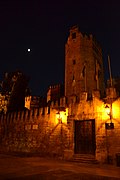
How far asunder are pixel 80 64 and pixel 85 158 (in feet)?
48.8

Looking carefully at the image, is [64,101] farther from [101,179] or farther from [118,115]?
[101,179]

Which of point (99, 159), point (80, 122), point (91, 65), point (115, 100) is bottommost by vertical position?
point (99, 159)

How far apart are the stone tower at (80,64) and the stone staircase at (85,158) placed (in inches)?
470

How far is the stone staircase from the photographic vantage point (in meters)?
9.21

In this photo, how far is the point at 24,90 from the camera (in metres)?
28.8

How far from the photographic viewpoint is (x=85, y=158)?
31.6ft

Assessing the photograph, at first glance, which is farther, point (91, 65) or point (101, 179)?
point (91, 65)

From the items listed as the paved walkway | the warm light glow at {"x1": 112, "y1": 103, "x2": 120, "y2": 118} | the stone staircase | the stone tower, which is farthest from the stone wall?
the stone tower

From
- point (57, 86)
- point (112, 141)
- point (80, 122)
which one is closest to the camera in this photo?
point (112, 141)

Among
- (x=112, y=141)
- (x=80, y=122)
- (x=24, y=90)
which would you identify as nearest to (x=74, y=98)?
(x=80, y=122)

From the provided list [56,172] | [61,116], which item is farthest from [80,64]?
[56,172]

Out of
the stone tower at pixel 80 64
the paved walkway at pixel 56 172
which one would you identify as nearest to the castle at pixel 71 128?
the paved walkway at pixel 56 172

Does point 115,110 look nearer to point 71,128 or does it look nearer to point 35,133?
point 71,128

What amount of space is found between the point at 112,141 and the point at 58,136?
3661 mm
